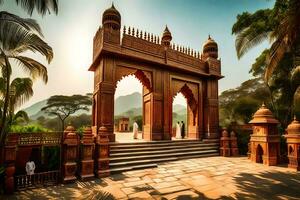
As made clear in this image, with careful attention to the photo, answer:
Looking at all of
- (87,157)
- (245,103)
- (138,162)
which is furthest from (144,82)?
(245,103)

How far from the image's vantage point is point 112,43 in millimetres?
9516

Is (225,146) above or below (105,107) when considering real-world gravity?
below

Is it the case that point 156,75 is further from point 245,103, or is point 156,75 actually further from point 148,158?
point 245,103

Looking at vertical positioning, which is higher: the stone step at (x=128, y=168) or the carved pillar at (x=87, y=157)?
the carved pillar at (x=87, y=157)

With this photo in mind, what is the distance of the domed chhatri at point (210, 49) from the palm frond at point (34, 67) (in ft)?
33.9

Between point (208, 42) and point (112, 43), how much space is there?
7.27 meters

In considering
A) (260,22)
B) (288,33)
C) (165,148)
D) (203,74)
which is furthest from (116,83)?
(260,22)

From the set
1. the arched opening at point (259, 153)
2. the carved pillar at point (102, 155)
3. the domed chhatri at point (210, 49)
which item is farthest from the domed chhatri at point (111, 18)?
the arched opening at point (259, 153)

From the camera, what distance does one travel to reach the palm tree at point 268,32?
6245mm

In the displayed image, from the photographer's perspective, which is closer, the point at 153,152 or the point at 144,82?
the point at 153,152

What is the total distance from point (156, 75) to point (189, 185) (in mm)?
6802

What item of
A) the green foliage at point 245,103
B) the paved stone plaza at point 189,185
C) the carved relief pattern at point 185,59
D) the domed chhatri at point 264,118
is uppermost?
the carved relief pattern at point 185,59

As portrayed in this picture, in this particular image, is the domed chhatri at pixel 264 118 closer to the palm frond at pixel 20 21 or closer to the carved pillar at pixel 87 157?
the carved pillar at pixel 87 157

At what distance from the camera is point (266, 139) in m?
8.52
